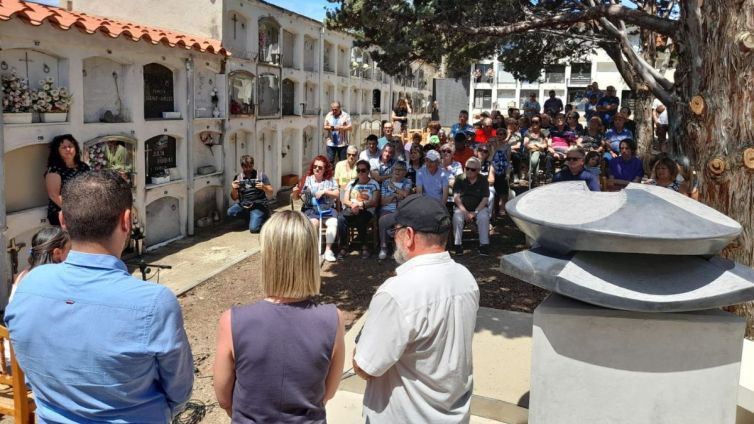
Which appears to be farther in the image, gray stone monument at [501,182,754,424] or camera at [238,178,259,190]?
camera at [238,178,259,190]

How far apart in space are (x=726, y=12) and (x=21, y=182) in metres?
6.90

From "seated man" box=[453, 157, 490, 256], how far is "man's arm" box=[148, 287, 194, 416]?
22.7ft

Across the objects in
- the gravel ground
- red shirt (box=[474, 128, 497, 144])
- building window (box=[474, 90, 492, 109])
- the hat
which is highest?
building window (box=[474, 90, 492, 109])

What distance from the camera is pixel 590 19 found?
24.1 feet

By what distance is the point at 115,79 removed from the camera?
8500mm

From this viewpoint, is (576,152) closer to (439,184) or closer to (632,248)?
(439,184)

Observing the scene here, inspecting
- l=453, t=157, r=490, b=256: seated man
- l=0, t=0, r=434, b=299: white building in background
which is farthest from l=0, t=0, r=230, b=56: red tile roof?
l=453, t=157, r=490, b=256: seated man

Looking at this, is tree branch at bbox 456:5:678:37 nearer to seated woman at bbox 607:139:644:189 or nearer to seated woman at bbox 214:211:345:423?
seated woman at bbox 607:139:644:189

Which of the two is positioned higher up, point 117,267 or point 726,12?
point 726,12

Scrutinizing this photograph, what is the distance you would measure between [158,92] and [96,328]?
8.13 metres

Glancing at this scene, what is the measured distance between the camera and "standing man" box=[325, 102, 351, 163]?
1304 cm

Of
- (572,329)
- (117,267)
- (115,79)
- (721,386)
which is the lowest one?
(721,386)

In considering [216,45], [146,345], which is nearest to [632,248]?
[146,345]

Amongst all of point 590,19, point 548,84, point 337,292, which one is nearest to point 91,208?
point 337,292
